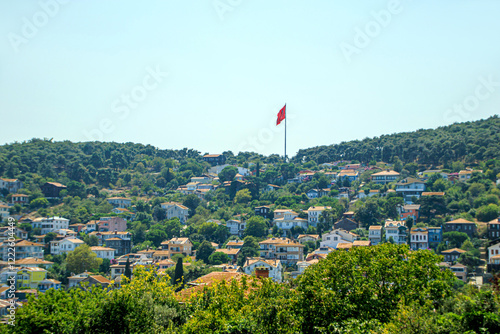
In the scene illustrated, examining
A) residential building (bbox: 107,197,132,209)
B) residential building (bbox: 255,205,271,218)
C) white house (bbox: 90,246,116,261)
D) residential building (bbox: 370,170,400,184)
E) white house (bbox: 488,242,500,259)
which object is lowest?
white house (bbox: 90,246,116,261)

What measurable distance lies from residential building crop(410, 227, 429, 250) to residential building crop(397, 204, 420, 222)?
6.60 meters

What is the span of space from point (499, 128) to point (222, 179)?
52.3m

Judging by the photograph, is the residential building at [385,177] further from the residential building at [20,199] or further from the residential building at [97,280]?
the residential building at [20,199]

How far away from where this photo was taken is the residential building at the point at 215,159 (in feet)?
443

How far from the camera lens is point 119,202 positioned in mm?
99375

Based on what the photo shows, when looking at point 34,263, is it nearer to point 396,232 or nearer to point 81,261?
point 81,261

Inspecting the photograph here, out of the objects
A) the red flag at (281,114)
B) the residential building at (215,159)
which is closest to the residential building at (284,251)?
the red flag at (281,114)

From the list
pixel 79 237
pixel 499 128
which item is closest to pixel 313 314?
pixel 79 237

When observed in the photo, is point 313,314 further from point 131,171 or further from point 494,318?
point 131,171

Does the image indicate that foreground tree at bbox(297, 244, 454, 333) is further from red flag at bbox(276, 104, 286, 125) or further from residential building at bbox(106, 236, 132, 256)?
red flag at bbox(276, 104, 286, 125)

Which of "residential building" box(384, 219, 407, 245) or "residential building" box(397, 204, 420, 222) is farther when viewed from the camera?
"residential building" box(397, 204, 420, 222)

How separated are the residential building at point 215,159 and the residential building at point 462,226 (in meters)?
73.8

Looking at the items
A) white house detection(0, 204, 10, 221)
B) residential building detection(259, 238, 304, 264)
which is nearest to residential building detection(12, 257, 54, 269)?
white house detection(0, 204, 10, 221)

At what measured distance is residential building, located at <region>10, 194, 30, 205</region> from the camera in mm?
91625
